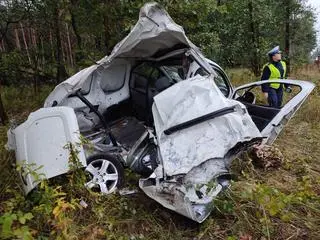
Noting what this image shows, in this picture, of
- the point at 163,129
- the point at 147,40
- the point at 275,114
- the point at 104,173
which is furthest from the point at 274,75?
the point at 104,173

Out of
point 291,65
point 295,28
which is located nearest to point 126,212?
point 291,65

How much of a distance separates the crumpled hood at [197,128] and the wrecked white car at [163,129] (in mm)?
11

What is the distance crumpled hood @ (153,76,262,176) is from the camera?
12.9ft

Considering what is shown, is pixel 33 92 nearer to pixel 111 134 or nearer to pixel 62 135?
pixel 111 134

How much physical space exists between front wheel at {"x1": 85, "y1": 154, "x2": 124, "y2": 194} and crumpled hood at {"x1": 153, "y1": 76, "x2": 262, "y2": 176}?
81 centimetres

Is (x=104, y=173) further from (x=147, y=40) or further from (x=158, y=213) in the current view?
(x=147, y=40)

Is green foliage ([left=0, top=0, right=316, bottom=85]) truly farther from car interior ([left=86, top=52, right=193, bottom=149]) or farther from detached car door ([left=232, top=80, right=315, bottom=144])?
detached car door ([left=232, top=80, right=315, bottom=144])

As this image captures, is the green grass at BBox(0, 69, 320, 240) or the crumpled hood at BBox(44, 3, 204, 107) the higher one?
the crumpled hood at BBox(44, 3, 204, 107)

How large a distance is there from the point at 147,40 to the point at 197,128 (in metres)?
1.45

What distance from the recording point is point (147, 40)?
484 centimetres

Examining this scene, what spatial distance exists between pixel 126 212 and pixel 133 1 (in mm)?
5272

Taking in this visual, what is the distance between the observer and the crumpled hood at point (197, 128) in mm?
3918

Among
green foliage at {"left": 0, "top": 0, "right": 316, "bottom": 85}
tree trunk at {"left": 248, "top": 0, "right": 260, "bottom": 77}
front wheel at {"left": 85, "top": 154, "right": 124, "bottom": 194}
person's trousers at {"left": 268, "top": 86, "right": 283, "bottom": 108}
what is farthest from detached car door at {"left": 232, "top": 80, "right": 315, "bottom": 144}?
tree trunk at {"left": 248, "top": 0, "right": 260, "bottom": 77}

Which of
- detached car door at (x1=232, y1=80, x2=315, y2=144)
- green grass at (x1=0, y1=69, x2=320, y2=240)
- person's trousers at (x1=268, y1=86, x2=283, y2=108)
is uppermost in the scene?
detached car door at (x1=232, y1=80, x2=315, y2=144)
